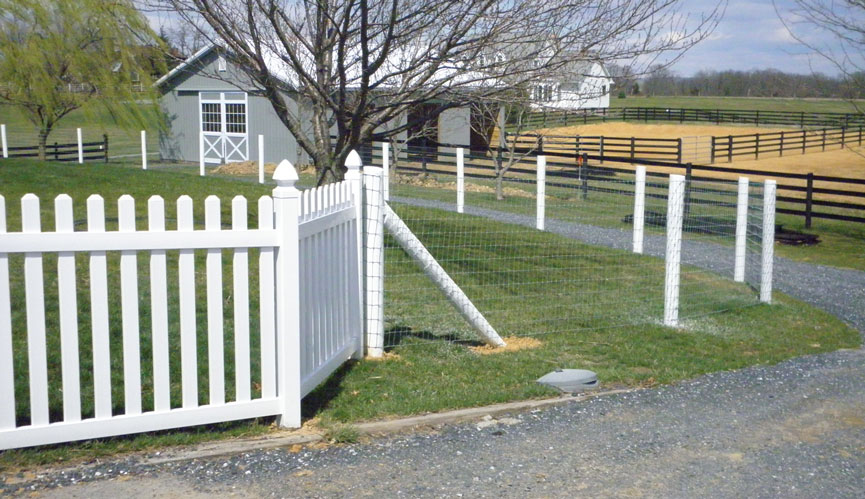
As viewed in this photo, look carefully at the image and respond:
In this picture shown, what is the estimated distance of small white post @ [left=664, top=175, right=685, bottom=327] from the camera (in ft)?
28.6

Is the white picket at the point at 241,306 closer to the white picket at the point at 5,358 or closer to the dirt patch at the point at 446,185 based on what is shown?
the white picket at the point at 5,358

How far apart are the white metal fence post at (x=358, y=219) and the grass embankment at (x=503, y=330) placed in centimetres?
28

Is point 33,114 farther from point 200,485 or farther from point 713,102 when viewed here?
point 713,102

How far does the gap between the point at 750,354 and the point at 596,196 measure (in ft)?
33.8

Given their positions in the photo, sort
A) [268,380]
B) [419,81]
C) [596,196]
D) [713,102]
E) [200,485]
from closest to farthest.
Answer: [200,485] < [268,380] < [419,81] < [596,196] < [713,102]

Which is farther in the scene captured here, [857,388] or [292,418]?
[857,388]

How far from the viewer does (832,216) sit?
18.2 meters

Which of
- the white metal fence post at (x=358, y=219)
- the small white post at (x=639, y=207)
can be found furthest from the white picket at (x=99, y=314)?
the small white post at (x=639, y=207)

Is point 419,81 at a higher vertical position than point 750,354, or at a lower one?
higher

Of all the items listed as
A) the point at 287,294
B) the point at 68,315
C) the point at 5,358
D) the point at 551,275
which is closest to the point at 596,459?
the point at 287,294

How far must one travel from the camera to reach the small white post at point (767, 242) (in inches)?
415

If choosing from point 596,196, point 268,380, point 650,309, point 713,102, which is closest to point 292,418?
point 268,380

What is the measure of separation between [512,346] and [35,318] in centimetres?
426

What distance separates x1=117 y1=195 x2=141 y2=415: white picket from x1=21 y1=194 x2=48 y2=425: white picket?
396 millimetres
